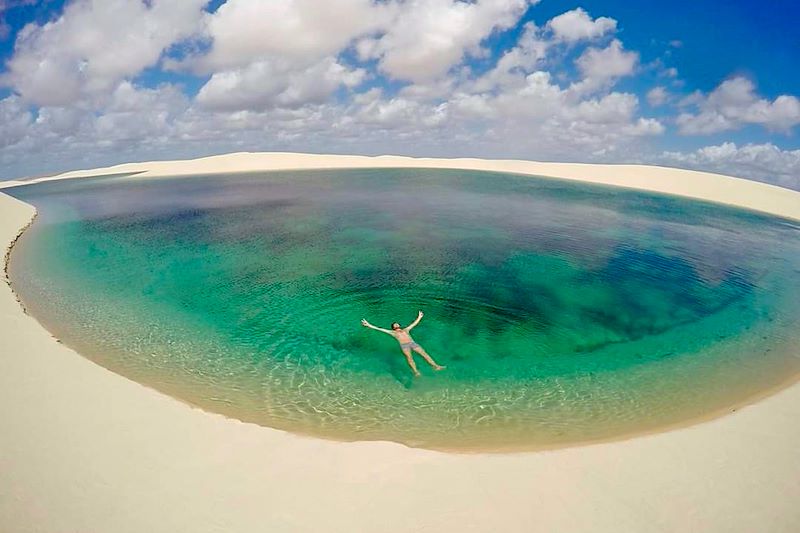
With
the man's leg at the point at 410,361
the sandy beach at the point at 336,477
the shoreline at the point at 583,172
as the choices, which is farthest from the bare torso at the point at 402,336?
the shoreline at the point at 583,172

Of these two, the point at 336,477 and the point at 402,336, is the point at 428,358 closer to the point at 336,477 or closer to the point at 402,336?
the point at 402,336

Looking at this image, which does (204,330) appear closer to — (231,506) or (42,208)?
(231,506)

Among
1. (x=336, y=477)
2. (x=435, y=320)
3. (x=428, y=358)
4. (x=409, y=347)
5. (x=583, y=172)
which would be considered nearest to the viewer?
(x=336, y=477)

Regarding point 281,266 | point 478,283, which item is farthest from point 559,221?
point 281,266

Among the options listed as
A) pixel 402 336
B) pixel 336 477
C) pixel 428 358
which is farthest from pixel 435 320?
pixel 336 477

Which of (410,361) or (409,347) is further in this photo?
(409,347)

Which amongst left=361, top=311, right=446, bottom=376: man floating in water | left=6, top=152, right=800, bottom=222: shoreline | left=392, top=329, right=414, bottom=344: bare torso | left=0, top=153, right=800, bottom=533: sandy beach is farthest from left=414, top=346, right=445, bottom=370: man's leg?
left=6, top=152, right=800, bottom=222: shoreline

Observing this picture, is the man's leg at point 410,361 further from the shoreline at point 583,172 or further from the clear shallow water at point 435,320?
the shoreline at point 583,172
